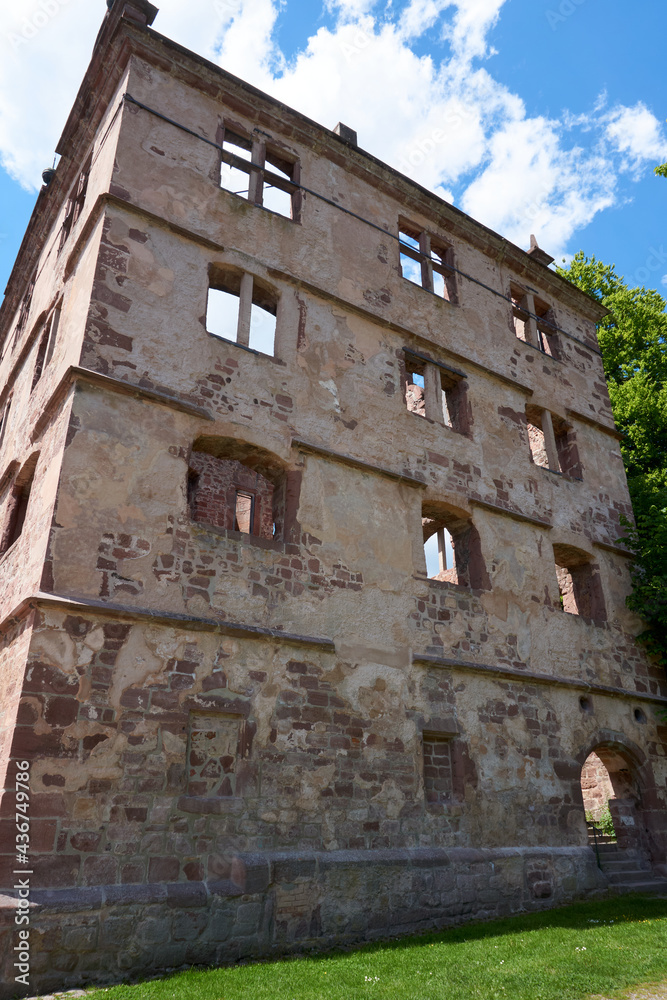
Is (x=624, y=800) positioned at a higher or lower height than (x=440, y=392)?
lower

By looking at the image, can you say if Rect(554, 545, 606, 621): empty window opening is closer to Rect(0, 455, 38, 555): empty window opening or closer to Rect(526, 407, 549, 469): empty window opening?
Rect(526, 407, 549, 469): empty window opening

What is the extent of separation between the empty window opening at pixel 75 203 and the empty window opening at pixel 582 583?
9.25m

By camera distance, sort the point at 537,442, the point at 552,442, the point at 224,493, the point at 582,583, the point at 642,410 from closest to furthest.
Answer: the point at 582,583 < the point at 552,442 < the point at 537,442 < the point at 642,410 < the point at 224,493

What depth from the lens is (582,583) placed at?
40.4 feet

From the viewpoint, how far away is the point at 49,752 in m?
6.12

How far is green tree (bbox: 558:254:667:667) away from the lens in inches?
480

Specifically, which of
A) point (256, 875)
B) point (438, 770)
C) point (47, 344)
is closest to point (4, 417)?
point (47, 344)

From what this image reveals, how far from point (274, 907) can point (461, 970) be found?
5.99 feet

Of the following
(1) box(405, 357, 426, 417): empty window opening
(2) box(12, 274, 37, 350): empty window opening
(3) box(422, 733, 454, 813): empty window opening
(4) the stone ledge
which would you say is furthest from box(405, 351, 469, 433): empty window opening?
(2) box(12, 274, 37, 350): empty window opening

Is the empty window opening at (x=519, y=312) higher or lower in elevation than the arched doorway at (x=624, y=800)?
higher

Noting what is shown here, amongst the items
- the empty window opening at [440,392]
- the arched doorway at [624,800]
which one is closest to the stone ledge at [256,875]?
the arched doorway at [624,800]

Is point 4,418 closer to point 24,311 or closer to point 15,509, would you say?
point 24,311

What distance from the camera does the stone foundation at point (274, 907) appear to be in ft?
18.6

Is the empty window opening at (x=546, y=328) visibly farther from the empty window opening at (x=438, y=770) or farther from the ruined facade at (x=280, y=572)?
the empty window opening at (x=438, y=770)
